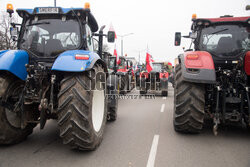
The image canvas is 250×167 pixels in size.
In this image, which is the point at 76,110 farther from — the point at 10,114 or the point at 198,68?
the point at 198,68

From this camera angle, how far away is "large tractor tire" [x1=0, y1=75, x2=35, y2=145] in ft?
11.4

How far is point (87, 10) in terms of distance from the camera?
3.98 m

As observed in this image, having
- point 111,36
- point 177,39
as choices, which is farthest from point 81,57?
point 177,39

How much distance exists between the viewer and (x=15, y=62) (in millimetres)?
3488

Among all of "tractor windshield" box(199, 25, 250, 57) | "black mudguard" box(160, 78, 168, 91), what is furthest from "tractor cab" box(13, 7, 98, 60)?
"black mudguard" box(160, 78, 168, 91)

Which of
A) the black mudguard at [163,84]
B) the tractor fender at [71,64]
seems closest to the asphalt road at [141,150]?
the tractor fender at [71,64]

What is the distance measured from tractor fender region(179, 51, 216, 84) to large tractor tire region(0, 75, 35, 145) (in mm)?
3230

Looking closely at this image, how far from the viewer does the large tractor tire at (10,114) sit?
11.4 ft

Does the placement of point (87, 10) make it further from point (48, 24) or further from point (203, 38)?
point (203, 38)

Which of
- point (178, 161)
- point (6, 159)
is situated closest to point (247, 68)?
point (178, 161)

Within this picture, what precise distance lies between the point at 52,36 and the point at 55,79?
1.07 meters

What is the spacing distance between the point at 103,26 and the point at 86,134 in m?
2.49

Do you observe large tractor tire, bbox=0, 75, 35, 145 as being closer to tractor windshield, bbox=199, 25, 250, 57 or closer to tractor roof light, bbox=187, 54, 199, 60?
tractor roof light, bbox=187, 54, 199, 60

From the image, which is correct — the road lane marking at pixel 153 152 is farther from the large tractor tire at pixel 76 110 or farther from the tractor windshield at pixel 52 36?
the tractor windshield at pixel 52 36
